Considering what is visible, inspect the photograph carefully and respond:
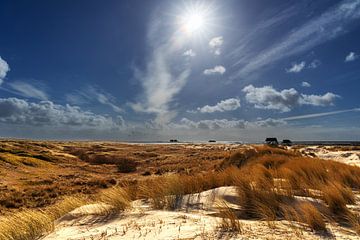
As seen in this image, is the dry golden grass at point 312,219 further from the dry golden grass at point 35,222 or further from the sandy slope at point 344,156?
the sandy slope at point 344,156

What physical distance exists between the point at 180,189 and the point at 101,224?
3125 millimetres

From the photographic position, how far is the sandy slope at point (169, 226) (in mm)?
5516

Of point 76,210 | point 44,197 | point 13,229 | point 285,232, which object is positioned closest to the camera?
point 285,232

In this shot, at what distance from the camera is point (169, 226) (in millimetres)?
6230

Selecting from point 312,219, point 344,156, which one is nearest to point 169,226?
point 312,219

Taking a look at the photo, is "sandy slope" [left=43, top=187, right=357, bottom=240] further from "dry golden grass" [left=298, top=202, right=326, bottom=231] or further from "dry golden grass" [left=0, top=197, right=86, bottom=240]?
"dry golden grass" [left=0, top=197, right=86, bottom=240]

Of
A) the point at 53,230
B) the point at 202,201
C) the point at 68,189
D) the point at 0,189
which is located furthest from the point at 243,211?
the point at 0,189

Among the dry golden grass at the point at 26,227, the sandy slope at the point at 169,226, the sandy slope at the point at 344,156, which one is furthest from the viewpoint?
the sandy slope at the point at 344,156

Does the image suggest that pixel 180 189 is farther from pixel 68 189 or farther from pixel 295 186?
pixel 68 189

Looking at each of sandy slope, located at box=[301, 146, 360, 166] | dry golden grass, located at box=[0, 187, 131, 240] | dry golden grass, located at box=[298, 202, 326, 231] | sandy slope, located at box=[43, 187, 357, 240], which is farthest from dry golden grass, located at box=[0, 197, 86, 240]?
sandy slope, located at box=[301, 146, 360, 166]

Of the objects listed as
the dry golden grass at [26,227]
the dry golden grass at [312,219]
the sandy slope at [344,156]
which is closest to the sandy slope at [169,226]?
the dry golden grass at [312,219]

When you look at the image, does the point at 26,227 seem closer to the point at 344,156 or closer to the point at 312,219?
the point at 312,219

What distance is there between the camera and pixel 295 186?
10.1 metres

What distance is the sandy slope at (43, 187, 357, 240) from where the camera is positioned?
5.52m
